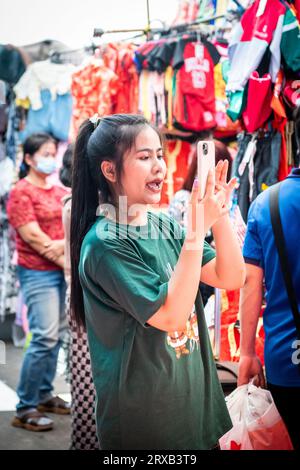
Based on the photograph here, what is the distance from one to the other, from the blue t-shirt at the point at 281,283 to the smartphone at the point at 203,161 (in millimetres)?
574

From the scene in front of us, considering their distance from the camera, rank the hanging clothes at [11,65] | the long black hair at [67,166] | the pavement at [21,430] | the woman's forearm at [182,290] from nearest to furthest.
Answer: the woman's forearm at [182,290] < the long black hair at [67,166] < the pavement at [21,430] < the hanging clothes at [11,65]

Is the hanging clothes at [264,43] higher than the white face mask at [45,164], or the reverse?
the hanging clothes at [264,43]

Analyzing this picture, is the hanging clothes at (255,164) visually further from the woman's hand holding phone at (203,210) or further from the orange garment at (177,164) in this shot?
the woman's hand holding phone at (203,210)

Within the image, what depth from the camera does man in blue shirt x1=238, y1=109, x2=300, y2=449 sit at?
2.01 meters

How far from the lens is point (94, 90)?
17.2ft

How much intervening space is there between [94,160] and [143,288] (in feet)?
1.26

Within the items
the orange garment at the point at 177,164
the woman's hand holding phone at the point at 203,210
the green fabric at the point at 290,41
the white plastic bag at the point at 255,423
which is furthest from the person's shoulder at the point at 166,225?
the orange garment at the point at 177,164

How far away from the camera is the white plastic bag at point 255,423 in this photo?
2111 millimetres

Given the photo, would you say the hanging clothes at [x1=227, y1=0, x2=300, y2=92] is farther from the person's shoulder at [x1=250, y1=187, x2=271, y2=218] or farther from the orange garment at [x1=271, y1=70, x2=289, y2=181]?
the person's shoulder at [x1=250, y1=187, x2=271, y2=218]

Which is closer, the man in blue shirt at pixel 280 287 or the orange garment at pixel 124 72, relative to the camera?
the man in blue shirt at pixel 280 287

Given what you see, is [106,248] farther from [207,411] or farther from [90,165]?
[207,411]

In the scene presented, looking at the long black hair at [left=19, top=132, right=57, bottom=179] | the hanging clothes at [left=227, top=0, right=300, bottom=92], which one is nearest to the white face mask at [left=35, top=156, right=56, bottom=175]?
the long black hair at [left=19, top=132, right=57, bottom=179]

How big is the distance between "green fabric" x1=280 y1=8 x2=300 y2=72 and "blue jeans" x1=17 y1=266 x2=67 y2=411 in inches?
72.4

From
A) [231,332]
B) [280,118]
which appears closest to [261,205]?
[231,332]
